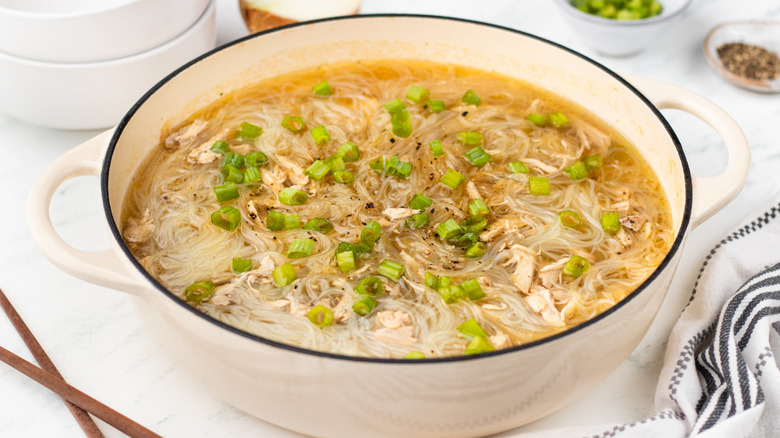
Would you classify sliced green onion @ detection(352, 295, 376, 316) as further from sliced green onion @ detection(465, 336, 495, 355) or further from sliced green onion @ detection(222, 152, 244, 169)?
sliced green onion @ detection(222, 152, 244, 169)

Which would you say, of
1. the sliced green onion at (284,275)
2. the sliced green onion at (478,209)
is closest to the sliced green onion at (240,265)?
the sliced green onion at (284,275)

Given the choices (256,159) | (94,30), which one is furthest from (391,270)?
(94,30)

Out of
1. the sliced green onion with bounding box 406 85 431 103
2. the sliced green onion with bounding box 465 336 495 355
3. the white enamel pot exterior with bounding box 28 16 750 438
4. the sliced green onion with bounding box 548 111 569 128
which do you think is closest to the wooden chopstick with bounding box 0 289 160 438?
the white enamel pot exterior with bounding box 28 16 750 438

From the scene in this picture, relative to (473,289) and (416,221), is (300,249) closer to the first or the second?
(416,221)

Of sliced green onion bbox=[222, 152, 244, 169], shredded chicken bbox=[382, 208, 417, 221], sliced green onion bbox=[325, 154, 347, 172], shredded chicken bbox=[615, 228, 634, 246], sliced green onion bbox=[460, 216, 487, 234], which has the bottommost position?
shredded chicken bbox=[615, 228, 634, 246]

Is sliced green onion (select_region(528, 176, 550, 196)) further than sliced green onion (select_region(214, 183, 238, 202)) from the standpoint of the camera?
Yes

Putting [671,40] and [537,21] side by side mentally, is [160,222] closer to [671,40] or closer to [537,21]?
[537,21]

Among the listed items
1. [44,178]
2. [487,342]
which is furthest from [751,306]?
[44,178]

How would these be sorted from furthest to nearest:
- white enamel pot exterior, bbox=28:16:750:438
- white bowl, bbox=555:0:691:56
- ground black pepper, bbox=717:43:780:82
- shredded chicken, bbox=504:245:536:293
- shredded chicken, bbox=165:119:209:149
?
ground black pepper, bbox=717:43:780:82 < white bowl, bbox=555:0:691:56 < shredded chicken, bbox=165:119:209:149 < shredded chicken, bbox=504:245:536:293 < white enamel pot exterior, bbox=28:16:750:438
